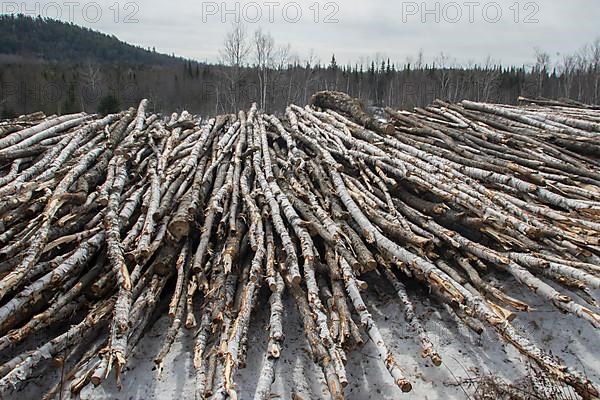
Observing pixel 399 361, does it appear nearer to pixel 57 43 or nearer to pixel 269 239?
pixel 269 239

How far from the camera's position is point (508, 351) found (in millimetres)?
4586

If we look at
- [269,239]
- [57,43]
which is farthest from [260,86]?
[57,43]

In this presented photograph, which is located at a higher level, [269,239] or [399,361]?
[269,239]

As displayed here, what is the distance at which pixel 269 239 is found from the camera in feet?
18.5

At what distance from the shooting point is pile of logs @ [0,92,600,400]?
13.8 feet

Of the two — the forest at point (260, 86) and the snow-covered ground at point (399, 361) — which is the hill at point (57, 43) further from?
the snow-covered ground at point (399, 361)

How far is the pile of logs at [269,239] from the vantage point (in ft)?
13.8

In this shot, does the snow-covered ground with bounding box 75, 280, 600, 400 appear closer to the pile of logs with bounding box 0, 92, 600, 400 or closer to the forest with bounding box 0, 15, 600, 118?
the pile of logs with bounding box 0, 92, 600, 400

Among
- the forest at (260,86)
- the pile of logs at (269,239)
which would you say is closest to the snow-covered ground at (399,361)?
the pile of logs at (269,239)

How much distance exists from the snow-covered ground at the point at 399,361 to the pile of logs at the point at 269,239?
0.84 ft

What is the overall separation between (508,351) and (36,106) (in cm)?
5013

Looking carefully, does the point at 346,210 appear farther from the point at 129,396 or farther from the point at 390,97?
the point at 390,97

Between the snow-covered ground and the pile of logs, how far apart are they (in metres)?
0.26

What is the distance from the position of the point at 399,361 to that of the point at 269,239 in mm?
2259
